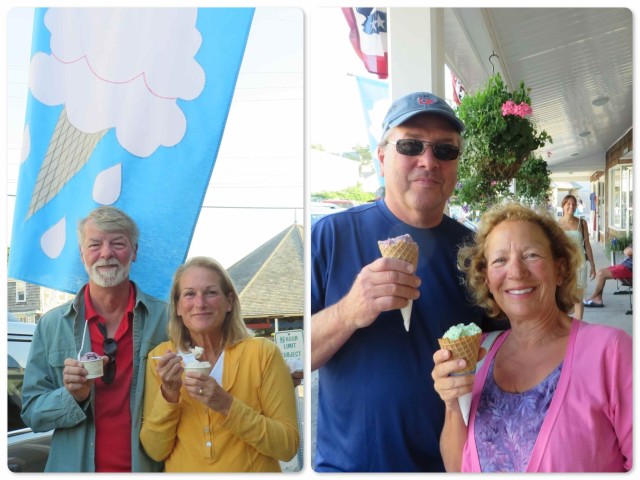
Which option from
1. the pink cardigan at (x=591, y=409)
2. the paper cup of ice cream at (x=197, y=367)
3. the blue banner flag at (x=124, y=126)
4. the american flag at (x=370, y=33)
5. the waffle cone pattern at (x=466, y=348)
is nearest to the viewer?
the pink cardigan at (x=591, y=409)

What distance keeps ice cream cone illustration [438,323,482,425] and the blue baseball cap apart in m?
0.80

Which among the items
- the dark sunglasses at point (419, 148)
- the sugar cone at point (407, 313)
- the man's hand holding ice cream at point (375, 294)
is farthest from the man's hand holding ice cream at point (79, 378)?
the dark sunglasses at point (419, 148)

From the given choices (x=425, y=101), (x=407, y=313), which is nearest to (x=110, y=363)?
(x=407, y=313)

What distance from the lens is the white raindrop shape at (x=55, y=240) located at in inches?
110

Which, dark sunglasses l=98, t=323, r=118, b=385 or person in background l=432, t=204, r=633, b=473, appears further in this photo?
dark sunglasses l=98, t=323, r=118, b=385

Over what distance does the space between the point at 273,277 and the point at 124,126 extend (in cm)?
91

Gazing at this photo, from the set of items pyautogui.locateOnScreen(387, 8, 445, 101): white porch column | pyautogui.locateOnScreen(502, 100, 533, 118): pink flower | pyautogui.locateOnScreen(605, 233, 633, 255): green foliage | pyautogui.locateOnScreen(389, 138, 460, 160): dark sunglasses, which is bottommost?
pyautogui.locateOnScreen(605, 233, 633, 255): green foliage

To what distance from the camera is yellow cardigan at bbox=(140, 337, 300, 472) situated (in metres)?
2.73

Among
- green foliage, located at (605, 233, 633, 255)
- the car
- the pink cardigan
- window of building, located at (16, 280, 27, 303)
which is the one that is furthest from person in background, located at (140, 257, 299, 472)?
green foliage, located at (605, 233, 633, 255)

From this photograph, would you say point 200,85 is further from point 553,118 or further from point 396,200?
point 553,118

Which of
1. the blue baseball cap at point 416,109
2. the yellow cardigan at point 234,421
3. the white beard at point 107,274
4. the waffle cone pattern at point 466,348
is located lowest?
the yellow cardigan at point 234,421

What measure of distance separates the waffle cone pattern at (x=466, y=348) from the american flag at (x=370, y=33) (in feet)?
4.08

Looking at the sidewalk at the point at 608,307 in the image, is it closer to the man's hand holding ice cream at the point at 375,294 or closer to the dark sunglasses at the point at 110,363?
the man's hand holding ice cream at the point at 375,294

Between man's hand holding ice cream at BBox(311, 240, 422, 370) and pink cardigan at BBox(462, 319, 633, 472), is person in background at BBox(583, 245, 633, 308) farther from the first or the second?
man's hand holding ice cream at BBox(311, 240, 422, 370)
